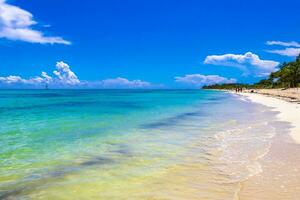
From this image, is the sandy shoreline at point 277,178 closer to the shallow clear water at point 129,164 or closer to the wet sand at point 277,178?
the wet sand at point 277,178

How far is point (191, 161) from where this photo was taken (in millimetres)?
10734

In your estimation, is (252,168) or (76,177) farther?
(252,168)

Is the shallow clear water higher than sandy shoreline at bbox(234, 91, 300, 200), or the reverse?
sandy shoreline at bbox(234, 91, 300, 200)

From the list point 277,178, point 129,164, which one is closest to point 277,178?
point 277,178

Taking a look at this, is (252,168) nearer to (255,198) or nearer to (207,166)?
(207,166)

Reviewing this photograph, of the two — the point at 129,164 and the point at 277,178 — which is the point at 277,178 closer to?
the point at 277,178

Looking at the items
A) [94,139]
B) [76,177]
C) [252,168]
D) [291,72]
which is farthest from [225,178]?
[291,72]

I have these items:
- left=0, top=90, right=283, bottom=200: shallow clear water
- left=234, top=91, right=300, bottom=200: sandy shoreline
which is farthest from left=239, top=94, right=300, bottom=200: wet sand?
left=0, top=90, right=283, bottom=200: shallow clear water

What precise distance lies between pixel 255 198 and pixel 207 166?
314cm

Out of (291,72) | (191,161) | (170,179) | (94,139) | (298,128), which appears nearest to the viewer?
(170,179)

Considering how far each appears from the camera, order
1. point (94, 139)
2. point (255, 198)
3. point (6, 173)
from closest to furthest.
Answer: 1. point (255, 198)
2. point (6, 173)
3. point (94, 139)

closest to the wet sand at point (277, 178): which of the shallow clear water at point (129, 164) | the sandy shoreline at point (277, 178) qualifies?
the sandy shoreline at point (277, 178)

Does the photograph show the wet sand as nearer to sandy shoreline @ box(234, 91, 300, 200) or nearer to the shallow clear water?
sandy shoreline @ box(234, 91, 300, 200)

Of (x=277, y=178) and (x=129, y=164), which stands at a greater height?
(x=277, y=178)
